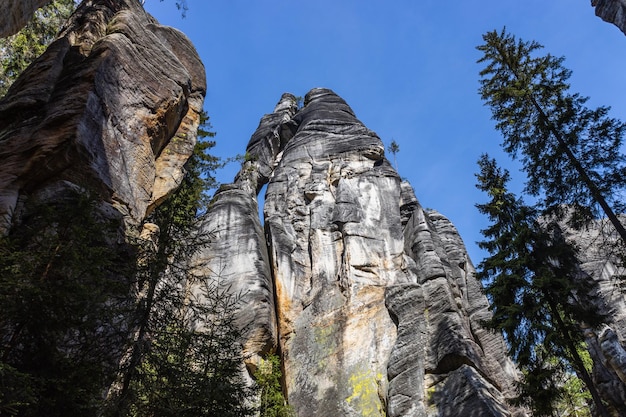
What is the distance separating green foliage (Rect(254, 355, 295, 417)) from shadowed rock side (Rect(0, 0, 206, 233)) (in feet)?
32.9

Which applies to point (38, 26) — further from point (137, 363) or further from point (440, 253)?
point (440, 253)

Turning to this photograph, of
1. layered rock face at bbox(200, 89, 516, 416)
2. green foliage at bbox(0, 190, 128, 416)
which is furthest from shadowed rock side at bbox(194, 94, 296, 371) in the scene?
green foliage at bbox(0, 190, 128, 416)

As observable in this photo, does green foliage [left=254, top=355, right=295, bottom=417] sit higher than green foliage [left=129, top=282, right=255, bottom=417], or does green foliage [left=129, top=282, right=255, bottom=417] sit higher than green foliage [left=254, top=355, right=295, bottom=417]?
green foliage [left=254, top=355, right=295, bottom=417]

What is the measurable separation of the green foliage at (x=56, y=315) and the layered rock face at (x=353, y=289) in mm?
13183

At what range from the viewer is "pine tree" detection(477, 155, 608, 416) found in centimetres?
1409

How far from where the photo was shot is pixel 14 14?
1060 centimetres

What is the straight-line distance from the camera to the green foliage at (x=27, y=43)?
65.4 ft

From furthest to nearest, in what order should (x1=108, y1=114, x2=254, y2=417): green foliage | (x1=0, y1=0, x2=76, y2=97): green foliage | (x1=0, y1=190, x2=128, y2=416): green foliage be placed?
1. (x1=0, y1=0, x2=76, y2=97): green foliage
2. (x1=108, y1=114, x2=254, y2=417): green foliage
3. (x1=0, y1=190, x2=128, y2=416): green foliage

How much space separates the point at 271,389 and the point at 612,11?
19901mm

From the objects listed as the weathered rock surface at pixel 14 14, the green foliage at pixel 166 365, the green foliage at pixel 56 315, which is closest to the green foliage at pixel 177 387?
the green foliage at pixel 166 365

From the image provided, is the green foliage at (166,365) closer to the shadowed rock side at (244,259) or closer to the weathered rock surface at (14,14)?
the weathered rock surface at (14,14)

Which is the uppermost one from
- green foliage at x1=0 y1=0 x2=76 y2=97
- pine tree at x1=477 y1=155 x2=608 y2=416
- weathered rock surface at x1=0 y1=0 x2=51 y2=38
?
green foliage at x1=0 y1=0 x2=76 y2=97

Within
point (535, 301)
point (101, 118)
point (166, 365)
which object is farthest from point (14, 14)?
point (535, 301)

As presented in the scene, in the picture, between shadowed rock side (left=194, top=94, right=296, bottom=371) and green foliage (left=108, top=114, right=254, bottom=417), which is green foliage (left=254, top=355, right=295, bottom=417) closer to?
shadowed rock side (left=194, top=94, right=296, bottom=371)
